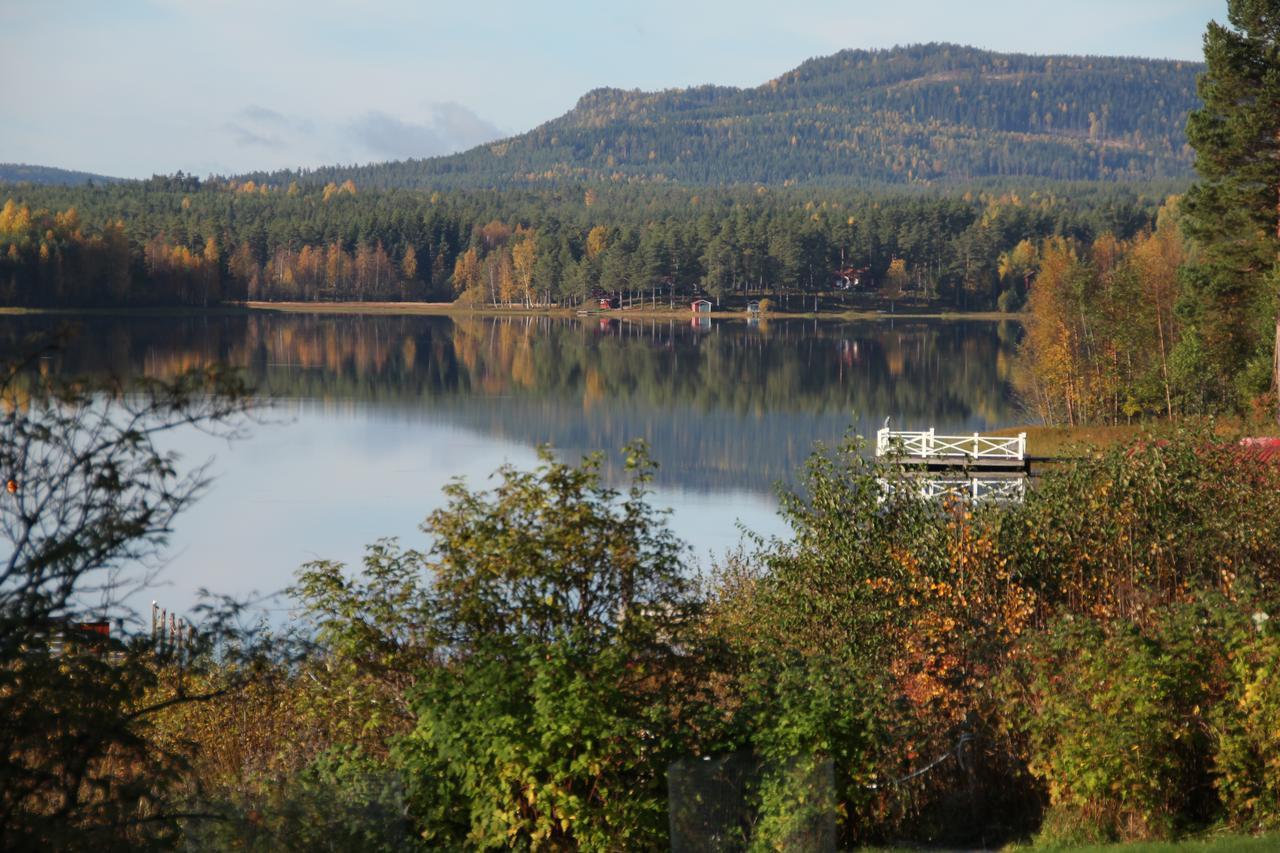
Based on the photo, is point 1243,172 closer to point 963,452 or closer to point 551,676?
point 963,452

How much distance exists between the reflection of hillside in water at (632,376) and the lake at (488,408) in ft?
0.64

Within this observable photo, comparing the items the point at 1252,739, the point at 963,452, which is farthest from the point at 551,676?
the point at 963,452

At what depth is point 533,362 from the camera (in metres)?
82.9

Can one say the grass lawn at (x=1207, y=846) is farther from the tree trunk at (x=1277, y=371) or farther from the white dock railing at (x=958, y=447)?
the tree trunk at (x=1277, y=371)

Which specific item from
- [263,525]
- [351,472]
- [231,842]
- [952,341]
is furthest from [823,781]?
[952,341]

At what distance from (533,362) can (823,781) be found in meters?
73.5

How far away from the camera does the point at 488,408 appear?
198 feet

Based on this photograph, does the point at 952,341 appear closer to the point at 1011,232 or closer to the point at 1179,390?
the point at 1011,232

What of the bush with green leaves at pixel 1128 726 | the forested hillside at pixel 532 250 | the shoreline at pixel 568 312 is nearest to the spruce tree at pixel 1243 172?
the bush with green leaves at pixel 1128 726

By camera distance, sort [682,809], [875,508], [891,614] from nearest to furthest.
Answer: [682,809], [891,614], [875,508]

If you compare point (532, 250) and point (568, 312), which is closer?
point (568, 312)

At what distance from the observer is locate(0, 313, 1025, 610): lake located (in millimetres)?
34375

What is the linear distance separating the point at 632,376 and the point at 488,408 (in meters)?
15.5

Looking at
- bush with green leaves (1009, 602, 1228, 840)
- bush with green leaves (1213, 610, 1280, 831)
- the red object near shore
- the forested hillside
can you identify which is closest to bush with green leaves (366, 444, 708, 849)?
bush with green leaves (1009, 602, 1228, 840)
